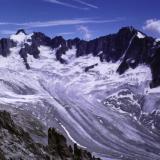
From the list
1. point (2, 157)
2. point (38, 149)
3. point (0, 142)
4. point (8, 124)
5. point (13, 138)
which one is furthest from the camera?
point (8, 124)

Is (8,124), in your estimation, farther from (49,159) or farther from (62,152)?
(62,152)

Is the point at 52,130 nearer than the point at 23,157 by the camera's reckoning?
No

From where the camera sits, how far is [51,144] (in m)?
73.7

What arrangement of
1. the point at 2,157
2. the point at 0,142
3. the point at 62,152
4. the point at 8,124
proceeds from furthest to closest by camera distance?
the point at 62,152
the point at 8,124
the point at 0,142
the point at 2,157

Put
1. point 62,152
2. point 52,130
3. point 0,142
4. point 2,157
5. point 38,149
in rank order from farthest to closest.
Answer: point 52,130 → point 62,152 → point 38,149 → point 0,142 → point 2,157

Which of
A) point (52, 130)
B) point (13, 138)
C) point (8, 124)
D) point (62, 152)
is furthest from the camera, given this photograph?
point (52, 130)

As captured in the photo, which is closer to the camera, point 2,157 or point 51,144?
point 2,157

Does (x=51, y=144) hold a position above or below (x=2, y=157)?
below

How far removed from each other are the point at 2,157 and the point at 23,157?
452 cm

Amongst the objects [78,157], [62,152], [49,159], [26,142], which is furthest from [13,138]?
[78,157]

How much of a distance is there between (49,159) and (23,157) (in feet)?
28.2

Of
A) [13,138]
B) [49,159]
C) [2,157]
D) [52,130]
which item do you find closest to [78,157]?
[52,130]

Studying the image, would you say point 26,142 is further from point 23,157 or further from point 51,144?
point 51,144

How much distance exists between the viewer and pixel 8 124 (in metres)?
61.4
